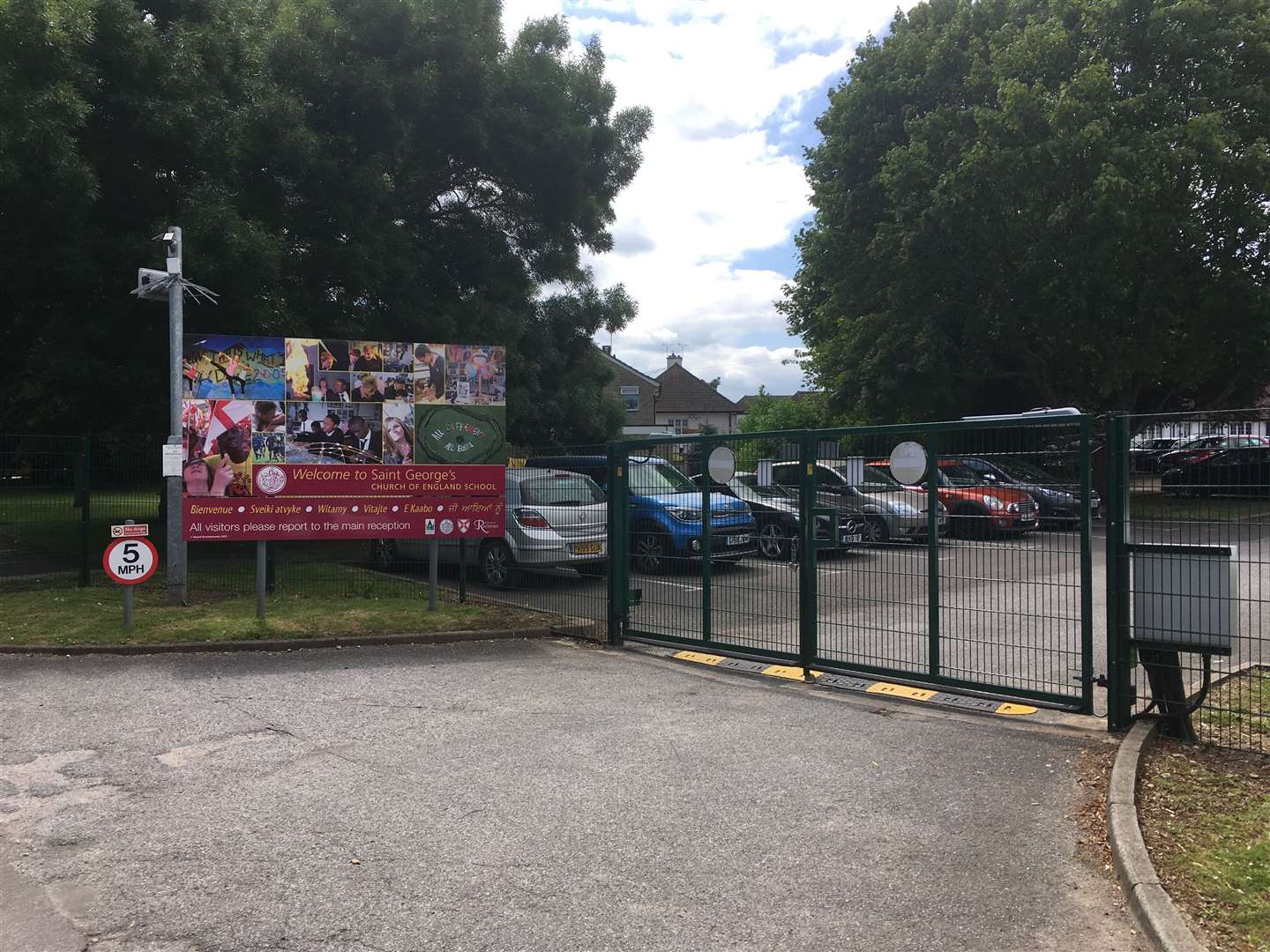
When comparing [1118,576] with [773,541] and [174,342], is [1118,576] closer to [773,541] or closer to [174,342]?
[773,541]

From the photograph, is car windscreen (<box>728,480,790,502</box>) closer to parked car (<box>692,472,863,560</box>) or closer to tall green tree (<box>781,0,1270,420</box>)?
parked car (<box>692,472,863,560</box>)

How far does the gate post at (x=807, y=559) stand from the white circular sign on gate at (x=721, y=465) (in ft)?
2.86

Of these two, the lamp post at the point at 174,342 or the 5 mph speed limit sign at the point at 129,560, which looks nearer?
the 5 mph speed limit sign at the point at 129,560

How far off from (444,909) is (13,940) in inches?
62.8

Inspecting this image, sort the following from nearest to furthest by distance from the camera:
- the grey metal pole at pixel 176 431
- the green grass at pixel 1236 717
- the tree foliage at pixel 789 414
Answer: the green grass at pixel 1236 717 → the grey metal pole at pixel 176 431 → the tree foliage at pixel 789 414

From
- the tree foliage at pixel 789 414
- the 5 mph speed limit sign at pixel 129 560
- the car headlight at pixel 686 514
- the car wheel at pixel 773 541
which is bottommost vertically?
the 5 mph speed limit sign at pixel 129 560

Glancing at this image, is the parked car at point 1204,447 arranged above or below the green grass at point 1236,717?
above

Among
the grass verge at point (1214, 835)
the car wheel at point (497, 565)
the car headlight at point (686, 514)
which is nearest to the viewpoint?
the grass verge at point (1214, 835)

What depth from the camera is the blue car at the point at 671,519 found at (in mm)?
8906

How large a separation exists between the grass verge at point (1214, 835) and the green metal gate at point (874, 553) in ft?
3.64

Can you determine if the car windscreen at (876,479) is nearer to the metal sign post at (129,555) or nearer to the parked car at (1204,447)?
the parked car at (1204,447)

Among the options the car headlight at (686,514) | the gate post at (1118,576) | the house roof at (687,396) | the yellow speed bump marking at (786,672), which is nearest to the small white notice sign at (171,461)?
the car headlight at (686,514)

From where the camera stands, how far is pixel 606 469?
10.0 m

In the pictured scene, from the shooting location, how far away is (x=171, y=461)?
1094 cm
